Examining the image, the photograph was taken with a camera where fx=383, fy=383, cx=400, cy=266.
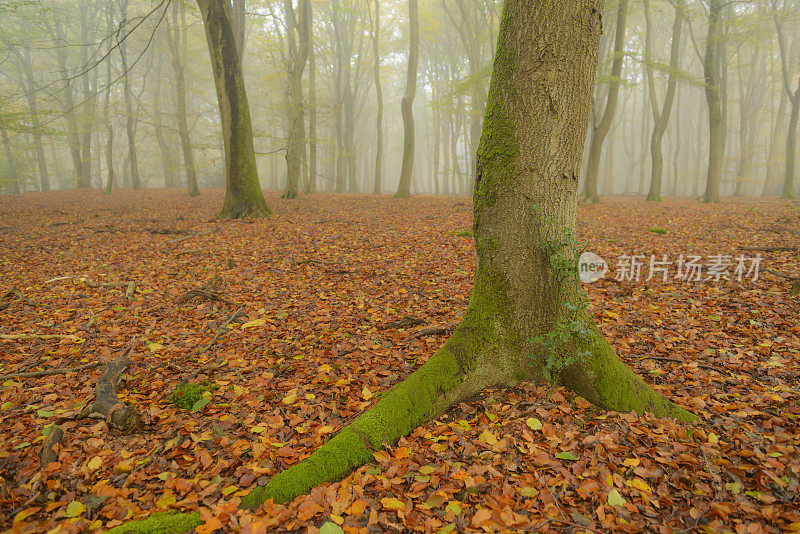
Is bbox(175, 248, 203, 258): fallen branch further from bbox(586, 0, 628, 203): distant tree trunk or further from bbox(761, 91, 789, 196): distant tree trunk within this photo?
bbox(761, 91, 789, 196): distant tree trunk

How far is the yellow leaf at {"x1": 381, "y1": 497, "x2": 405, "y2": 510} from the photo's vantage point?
232 cm

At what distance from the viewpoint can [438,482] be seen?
253cm

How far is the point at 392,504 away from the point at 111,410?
8.29 feet

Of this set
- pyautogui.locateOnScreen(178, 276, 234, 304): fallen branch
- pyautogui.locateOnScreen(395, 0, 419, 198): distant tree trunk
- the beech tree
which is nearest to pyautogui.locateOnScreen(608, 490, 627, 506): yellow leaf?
the beech tree

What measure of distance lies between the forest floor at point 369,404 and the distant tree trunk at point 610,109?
27.7ft

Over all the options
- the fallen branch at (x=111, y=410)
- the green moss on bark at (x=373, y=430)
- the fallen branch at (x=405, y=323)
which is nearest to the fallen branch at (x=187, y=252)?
the fallen branch at (x=111, y=410)

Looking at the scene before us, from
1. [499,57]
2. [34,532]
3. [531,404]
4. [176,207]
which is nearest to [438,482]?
[531,404]

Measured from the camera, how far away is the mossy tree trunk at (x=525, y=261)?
283cm

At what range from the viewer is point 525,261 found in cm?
312

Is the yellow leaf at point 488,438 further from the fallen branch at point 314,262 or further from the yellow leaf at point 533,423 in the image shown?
the fallen branch at point 314,262

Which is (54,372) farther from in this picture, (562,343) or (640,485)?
(640,485)

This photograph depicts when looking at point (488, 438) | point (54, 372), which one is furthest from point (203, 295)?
point (488, 438)

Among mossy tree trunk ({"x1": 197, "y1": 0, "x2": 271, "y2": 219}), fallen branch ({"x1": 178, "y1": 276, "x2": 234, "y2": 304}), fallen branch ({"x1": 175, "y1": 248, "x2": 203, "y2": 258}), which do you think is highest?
mossy tree trunk ({"x1": 197, "y1": 0, "x2": 271, "y2": 219})

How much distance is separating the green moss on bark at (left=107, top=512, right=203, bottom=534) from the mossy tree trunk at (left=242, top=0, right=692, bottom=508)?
1.56 feet
